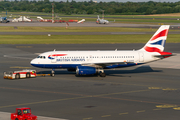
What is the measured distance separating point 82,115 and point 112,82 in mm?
18001

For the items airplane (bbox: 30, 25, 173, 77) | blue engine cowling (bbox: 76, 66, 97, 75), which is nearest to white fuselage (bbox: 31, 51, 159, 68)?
airplane (bbox: 30, 25, 173, 77)

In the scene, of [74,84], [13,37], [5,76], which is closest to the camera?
[74,84]

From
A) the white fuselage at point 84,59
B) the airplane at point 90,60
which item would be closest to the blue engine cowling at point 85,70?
the airplane at point 90,60

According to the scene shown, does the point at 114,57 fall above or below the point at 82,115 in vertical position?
above

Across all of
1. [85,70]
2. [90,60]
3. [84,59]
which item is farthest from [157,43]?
[85,70]

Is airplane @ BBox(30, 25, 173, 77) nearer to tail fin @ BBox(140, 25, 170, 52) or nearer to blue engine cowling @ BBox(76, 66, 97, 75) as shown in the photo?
blue engine cowling @ BBox(76, 66, 97, 75)

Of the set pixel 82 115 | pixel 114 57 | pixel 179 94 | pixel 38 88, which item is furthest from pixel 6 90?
pixel 179 94

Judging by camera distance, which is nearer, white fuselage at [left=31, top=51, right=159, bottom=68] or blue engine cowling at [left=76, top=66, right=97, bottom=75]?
blue engine cowling at [left=76, top=66, right=97, bottom=75]

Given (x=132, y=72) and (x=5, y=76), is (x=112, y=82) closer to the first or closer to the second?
(x=132, y=72)

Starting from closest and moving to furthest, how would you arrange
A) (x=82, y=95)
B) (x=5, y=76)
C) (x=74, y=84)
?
(x=82, y=95) < (x=74, y=84) < (x=5, y=76)

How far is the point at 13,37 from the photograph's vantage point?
382 feet

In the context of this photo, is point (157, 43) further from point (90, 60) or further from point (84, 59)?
point (84, 59)

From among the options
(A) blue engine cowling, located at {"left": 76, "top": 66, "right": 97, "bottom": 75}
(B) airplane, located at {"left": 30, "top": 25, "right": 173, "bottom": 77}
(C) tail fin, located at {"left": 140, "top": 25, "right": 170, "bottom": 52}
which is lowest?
(A) blue engine cowling, located at {"left": 76, "top": 66, "right": 97, "bottom": 75}

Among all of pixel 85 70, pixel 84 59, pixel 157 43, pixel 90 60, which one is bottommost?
pixel 85 70
